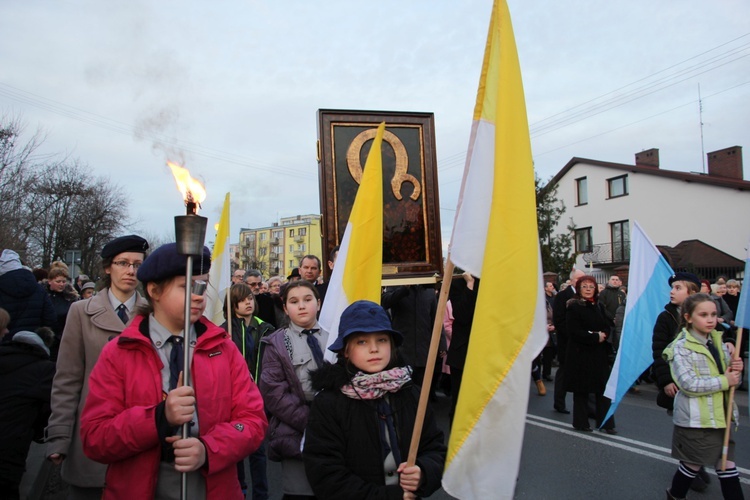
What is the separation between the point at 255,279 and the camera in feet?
26.3

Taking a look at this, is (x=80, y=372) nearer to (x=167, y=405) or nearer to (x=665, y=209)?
(x=167, y=405)

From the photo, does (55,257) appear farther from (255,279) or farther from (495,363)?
(495,363)

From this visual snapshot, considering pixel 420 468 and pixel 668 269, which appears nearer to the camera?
pixel 420 468

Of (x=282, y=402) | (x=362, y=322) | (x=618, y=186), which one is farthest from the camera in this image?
(x=618, y=186)

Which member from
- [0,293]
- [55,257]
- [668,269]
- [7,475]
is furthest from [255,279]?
[55,257]

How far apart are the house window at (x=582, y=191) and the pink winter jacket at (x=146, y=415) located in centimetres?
3807

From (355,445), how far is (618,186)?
36701 millimetres

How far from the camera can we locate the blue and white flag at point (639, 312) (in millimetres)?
5992

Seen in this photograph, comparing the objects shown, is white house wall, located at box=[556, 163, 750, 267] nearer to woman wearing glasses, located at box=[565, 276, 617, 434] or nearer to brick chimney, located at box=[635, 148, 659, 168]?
brick chimney, located at box=[635, 148, 659, 168]

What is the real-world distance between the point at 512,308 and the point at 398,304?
4293 millimetres

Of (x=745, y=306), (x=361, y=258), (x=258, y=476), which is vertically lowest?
(x=258, y=476)

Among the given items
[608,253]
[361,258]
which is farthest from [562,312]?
[608,253]

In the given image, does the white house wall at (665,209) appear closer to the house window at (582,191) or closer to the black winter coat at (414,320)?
the house window at (582,191)

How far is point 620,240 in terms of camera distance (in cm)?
3481
